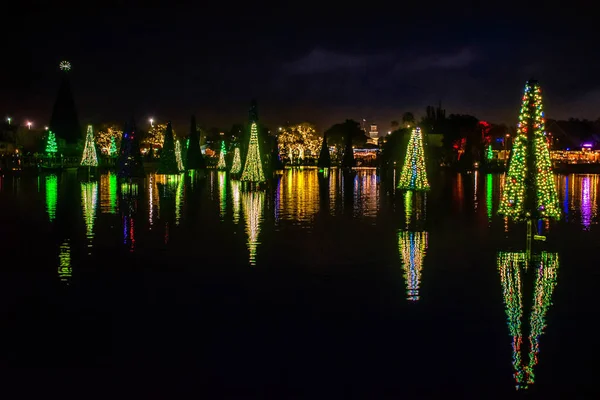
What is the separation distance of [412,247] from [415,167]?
19741mm

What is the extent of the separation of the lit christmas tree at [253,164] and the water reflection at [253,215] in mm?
3965

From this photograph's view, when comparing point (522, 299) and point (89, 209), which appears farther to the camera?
point (89, 209)

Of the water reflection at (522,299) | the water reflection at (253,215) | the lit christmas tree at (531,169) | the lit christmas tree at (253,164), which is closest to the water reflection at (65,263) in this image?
the water reflection at (253,215)

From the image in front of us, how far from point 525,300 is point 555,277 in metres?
1.87

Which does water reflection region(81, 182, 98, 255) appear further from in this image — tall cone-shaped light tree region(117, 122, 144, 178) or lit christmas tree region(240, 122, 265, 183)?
tall cone-shaped light tree region(117, 122, 144, 178)

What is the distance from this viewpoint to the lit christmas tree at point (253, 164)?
36.3 metres

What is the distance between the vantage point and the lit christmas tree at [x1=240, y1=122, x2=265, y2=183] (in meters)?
36.3

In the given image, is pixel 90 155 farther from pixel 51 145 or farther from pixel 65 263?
pixel 65 263

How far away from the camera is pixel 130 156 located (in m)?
44.3

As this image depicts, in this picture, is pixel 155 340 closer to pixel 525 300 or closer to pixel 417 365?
pixel 417 365

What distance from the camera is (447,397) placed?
5820mm

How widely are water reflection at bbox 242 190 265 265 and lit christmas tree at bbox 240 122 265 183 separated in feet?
13.0

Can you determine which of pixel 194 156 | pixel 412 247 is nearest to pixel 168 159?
pixel 194 156

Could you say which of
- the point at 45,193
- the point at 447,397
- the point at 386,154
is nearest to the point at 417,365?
the point at 447,397
